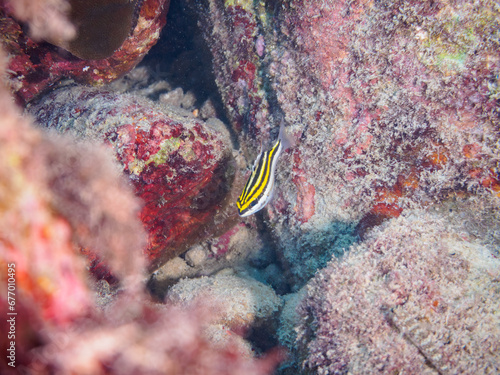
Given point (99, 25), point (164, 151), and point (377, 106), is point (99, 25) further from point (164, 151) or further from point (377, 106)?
point (377, 106)

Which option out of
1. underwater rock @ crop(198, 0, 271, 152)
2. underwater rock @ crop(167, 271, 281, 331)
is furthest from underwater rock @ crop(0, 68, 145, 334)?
underwater rock @ crop(198, 0, 271, 152)

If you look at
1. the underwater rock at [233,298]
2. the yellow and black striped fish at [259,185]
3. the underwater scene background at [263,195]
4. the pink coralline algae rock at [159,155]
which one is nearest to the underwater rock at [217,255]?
the underwater scene background at [263,195]

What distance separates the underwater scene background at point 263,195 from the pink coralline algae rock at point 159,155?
24 mm

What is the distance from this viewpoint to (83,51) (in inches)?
163

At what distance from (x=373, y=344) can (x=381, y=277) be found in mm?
506

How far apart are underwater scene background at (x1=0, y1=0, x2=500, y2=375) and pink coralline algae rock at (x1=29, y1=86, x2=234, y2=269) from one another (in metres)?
0.02

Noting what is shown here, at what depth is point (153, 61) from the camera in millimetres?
7992

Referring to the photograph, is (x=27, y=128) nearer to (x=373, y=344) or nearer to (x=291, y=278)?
(x=373, y=344)

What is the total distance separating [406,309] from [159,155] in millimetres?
2922

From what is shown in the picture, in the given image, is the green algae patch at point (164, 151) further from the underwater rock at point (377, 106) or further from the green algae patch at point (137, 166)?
the underwater rock at point (377, 106)

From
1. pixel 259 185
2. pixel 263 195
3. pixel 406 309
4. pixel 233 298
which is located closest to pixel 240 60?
pixel 259 185

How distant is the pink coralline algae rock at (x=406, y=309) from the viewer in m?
1.82

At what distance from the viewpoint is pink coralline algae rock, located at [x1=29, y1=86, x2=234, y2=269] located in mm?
3168

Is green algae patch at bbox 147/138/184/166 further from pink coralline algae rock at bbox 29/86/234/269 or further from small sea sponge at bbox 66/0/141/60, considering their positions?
small sea sponge at bbox 66/0/141/60
